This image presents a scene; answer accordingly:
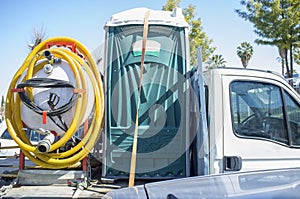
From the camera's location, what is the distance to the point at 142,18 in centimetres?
399

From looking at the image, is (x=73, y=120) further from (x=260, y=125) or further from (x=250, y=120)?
(x=260, y=125)

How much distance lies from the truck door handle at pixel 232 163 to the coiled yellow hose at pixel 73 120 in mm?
1362

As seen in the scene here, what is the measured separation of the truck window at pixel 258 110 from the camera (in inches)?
146

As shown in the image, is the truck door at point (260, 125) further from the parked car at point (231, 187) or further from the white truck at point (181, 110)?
the parked car at point (231, 187)

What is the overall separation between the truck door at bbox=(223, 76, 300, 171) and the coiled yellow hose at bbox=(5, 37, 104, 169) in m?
1.35

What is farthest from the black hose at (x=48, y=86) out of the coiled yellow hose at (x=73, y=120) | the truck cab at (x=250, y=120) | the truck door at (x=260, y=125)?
the truck door at (x=260, y=125)

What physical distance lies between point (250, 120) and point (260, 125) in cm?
12

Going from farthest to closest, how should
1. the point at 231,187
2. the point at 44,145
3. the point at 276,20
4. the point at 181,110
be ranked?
the point at 276,20 → the point at 181,110 → the point at 44,145 → the point at 231,187

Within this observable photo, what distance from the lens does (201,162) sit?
3.66 metres

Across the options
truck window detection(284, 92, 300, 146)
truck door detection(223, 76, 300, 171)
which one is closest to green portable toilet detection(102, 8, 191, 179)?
truck door detection(223, 76, 300, 171)

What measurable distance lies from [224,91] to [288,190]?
71.0 inches

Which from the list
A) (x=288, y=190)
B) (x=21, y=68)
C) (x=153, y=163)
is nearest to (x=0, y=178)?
(x=21, y=68)

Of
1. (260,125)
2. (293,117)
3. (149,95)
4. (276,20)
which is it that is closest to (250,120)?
(260,125)

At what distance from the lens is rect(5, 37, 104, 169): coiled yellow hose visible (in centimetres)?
364
